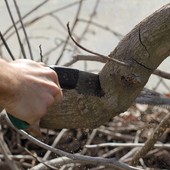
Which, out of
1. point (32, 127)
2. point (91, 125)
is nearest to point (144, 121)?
point (91, 125)

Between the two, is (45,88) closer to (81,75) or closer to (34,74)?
(34,74)

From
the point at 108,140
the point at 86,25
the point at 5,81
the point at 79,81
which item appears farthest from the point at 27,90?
the point at 86,25

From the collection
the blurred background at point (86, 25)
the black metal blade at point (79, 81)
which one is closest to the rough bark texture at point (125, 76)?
the black metal blade at point (79, 81)

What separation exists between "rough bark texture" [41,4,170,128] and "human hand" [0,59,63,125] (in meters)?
0.26

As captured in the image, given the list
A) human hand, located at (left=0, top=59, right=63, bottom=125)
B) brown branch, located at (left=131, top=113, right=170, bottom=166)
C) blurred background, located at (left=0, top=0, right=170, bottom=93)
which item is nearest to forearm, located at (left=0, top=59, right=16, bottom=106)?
human hand, located at (left=0, top=59, right=63, bottom=125)

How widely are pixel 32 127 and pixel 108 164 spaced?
430 mm

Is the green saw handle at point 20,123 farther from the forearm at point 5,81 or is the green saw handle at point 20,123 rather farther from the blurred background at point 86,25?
the blurred background at point 86,25

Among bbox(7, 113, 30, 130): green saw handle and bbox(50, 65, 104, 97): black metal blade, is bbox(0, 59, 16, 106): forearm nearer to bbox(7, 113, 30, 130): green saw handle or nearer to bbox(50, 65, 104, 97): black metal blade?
bbox(7, 113, 30, 130): green saw handle

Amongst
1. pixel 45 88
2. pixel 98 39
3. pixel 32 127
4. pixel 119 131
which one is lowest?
pixel 119 131

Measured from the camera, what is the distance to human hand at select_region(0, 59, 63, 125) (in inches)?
32.7

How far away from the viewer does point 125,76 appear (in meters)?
1.17

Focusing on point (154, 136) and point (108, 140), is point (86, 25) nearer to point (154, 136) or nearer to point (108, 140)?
point (108, 140)

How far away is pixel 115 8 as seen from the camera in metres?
2.70

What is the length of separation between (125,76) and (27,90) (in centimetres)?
35
